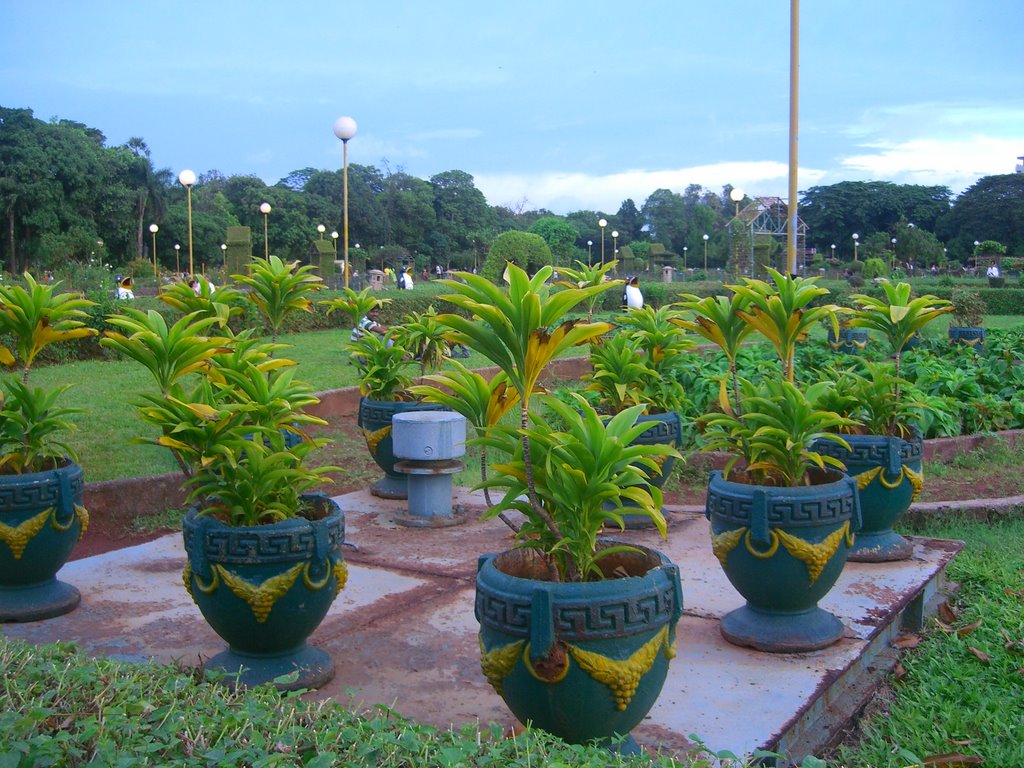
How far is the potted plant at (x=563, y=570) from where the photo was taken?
262 centimetres

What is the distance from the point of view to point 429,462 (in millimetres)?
5828

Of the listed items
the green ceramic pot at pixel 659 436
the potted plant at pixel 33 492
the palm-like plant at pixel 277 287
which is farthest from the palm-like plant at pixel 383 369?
the potted plant at pixel 33 492

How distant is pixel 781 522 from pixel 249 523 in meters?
1.99

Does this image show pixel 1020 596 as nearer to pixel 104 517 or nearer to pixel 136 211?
pixel 104 517

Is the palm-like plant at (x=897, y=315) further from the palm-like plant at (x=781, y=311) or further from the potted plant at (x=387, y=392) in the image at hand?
the potted plant at (x=387, y=392)

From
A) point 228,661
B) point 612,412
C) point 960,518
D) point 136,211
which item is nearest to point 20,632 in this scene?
point 228,661

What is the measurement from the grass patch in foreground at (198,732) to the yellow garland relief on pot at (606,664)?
10.2 inches

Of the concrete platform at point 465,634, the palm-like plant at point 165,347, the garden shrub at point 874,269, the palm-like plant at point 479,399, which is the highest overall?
the garden shrub at point 874,269

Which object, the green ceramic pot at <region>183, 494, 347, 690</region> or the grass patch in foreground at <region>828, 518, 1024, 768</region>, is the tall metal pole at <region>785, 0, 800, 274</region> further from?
the green ceramic pot at <region>183, 494, 347, 690</region>

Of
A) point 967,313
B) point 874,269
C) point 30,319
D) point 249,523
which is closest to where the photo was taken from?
point 249,523

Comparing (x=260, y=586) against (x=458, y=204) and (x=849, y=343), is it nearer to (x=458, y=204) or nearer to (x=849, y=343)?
(x=849, y=343)

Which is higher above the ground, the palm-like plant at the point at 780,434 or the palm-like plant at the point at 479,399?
the palm-like plant at the point at 479,399

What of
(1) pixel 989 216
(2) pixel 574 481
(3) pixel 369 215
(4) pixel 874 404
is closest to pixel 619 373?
(4) pixel 874 404

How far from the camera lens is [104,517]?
593 centimetres
